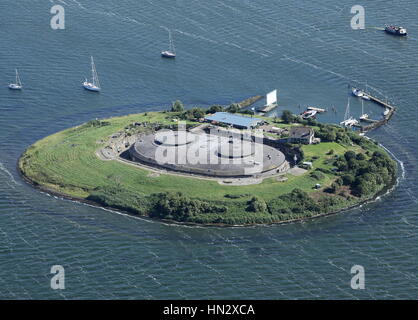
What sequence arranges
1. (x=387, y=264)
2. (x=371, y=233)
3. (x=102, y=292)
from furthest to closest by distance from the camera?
1. (x=371, y=233)
2. (x=387, y=264)
3. (x=102, y=292)

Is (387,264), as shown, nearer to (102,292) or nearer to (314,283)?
(314,283)

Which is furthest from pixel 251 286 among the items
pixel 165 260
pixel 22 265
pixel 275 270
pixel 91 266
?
pixel 22 265

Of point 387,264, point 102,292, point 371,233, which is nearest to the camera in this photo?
point 102,292

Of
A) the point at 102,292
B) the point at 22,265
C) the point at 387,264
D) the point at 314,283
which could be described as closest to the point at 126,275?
the point at 102,292

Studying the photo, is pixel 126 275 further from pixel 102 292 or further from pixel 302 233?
pixel 302 233

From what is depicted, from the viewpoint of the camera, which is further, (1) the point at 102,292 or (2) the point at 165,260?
(2) the point at 165,260
